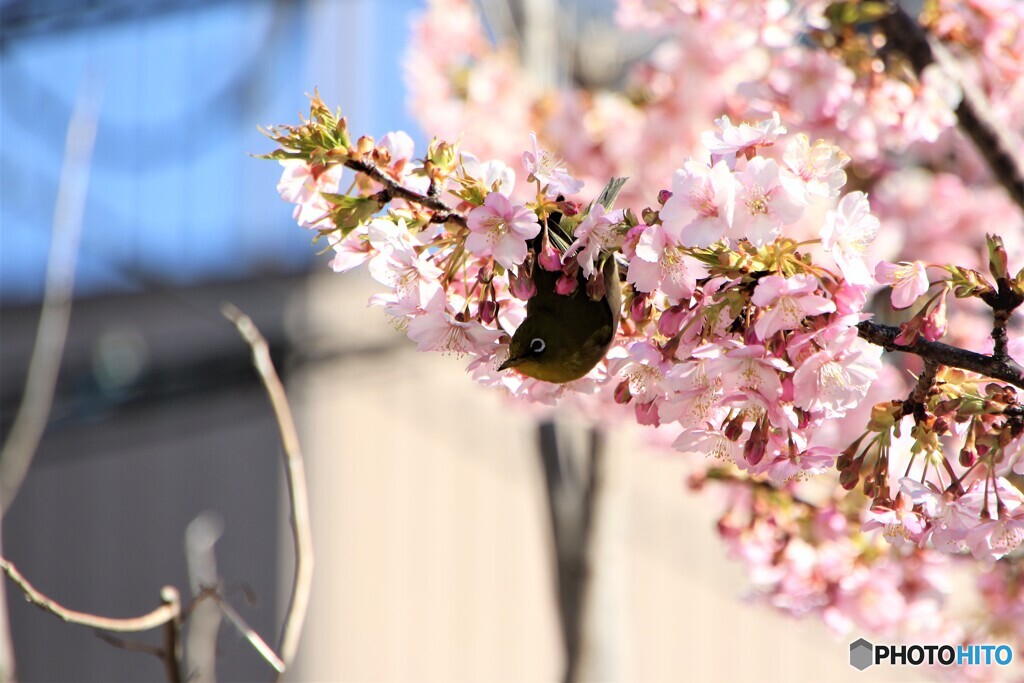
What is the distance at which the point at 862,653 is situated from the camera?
125 cm

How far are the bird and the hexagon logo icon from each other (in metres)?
0.78

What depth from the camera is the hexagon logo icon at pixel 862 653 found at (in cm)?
123

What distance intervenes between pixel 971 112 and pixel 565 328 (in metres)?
0.81

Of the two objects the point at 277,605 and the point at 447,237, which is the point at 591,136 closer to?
the point at 447,237

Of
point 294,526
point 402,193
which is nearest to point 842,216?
point 402,193

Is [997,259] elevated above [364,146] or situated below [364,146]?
below

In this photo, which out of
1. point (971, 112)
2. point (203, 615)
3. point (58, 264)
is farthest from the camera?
Result: point (203, 615)

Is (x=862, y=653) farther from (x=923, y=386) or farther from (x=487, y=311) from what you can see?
(x=487, y=311)

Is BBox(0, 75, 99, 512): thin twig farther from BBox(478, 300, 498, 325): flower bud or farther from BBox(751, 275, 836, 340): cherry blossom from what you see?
BBox(751, 275, 836, 340): cherry blossom

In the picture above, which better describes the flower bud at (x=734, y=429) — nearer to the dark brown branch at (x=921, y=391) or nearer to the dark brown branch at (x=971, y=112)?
the dark brown branch at (x=921, y=391)

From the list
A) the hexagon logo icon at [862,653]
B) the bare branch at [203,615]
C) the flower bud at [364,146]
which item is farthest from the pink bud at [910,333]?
the hexagon logo icon at [862,653]

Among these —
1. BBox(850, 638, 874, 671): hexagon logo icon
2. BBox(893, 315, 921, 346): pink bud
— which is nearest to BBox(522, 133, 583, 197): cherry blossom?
BBox(893, 315, 921, 346): pink bud

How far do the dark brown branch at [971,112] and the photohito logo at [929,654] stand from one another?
548mm

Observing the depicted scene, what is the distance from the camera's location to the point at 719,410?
67 centimetres
